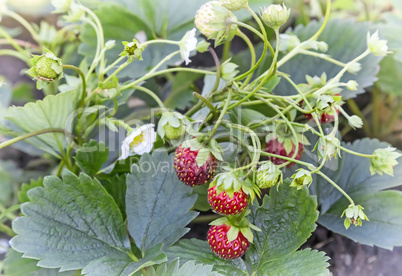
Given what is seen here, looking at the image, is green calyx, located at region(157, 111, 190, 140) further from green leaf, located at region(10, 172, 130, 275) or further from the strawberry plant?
green leaf, located at region(10, 172, 130, 275)

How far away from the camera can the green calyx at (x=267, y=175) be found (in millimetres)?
590

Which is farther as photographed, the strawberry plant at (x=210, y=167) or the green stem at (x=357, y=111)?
the green stem at (x=357, y=111)

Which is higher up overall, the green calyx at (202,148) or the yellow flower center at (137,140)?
the green calyx at (202,148)

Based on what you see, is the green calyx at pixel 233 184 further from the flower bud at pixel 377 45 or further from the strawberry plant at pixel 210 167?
the flower bud at pixel 377 45

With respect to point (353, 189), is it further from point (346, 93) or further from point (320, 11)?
point (320, 11)

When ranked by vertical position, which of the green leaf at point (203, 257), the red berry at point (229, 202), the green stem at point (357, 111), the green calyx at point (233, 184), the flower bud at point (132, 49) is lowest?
the green stem at point (357, 111)

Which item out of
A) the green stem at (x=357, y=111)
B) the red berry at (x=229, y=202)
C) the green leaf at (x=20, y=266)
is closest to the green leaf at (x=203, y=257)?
the red berry at (x=229, y=202)

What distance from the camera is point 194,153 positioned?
628mm

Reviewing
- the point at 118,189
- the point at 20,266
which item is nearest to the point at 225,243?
the point at 118,189

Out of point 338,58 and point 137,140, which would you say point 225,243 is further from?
point 338,58

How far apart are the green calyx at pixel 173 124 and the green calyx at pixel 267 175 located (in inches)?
5.5

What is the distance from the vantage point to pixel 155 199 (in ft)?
2.44

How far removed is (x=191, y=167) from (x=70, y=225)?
0.81 feet

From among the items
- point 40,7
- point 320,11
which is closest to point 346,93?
point 320,11
